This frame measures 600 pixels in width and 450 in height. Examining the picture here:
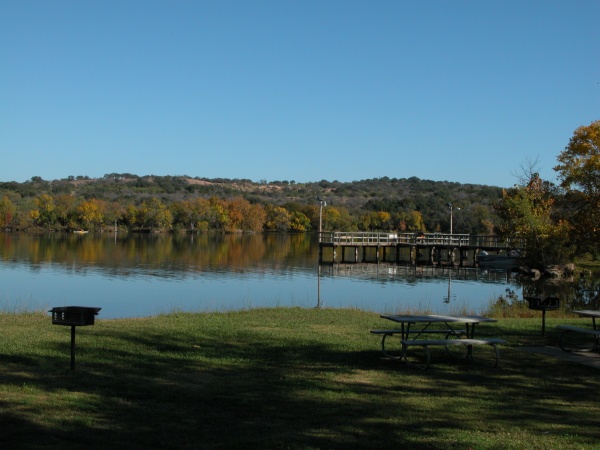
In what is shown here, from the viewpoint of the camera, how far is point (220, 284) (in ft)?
107

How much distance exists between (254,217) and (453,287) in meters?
83.5

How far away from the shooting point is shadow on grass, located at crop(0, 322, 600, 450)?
20.0 feet

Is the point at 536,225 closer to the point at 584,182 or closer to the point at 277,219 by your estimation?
the point at 584,182

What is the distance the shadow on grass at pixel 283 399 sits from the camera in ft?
20.0

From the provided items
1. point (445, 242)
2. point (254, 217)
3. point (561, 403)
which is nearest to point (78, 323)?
point (561, 403)

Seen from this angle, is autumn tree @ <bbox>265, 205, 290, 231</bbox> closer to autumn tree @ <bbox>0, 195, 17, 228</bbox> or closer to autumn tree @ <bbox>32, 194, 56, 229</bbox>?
autumn tree @ <bbox>32, 194, 56, 229</bbox>

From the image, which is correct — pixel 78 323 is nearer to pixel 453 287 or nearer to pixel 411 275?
pixel 453 287

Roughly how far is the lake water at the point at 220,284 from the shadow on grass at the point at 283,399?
1014cm

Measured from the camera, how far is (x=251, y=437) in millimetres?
6078

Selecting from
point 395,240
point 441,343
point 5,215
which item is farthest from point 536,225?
point 5,215

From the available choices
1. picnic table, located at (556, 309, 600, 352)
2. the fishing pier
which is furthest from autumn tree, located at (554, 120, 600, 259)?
picnic table, located at (556, 309, 600, 352)

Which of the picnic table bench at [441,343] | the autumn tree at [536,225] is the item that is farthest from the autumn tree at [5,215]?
the picnic table bench at [441,343]

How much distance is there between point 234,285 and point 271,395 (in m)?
25.0

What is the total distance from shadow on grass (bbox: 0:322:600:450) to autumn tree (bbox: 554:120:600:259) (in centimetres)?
2712
